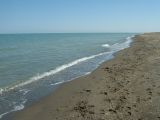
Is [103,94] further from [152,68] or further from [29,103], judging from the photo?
[152,68]

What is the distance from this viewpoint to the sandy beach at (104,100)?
8883mm

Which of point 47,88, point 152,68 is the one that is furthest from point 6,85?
point 152,68

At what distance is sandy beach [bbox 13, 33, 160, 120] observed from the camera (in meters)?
8.88

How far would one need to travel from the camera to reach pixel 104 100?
10.5 meters

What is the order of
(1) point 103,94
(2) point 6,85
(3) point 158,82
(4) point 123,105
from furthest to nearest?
(2) point 6,85
(3) point 158,82
(1) point 103,94
(4) point 123,105

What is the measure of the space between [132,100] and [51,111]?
3.06 meters

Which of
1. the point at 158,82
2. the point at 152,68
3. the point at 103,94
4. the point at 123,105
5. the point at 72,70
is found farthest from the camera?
the point at 72,70

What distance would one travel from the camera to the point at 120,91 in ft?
37.9

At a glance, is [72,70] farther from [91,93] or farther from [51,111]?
[51,111]

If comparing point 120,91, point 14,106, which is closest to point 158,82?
point 120,91

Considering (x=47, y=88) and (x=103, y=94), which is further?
(x=47, y=88)

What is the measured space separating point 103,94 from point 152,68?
5883 millimetres

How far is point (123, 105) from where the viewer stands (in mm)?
9625

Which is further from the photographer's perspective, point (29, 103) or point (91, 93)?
point (91, 93)
